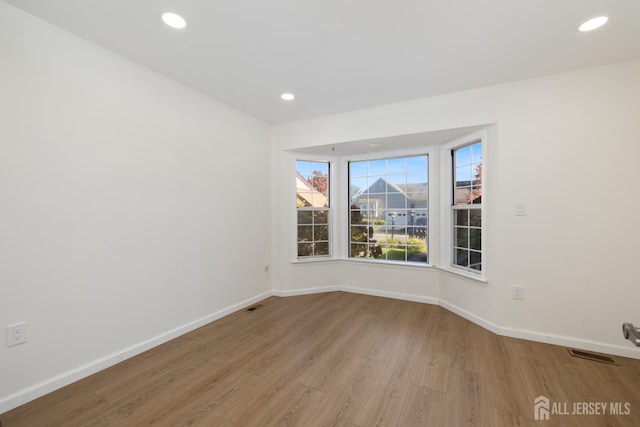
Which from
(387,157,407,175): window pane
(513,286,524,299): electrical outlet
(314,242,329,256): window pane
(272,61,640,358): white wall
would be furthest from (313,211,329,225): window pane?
(513,286,524,299): electrical outlet

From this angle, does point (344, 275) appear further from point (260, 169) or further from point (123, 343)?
point (123, 343)

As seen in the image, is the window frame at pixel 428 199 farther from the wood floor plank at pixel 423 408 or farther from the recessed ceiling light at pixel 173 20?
the recessed ceiling light at pixel 173 20

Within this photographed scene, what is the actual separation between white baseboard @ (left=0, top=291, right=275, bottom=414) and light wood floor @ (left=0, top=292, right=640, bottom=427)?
0.06 m

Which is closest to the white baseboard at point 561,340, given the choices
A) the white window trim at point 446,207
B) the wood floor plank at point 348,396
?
the white window trim at point 446,207

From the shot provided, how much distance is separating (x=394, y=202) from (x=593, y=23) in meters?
2.59

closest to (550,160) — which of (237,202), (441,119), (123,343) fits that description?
(441,119)

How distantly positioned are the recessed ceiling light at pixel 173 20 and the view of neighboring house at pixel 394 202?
10.1 feet

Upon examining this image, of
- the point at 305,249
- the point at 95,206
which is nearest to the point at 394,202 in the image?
the point at 305,249

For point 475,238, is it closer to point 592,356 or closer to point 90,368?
point 592,356

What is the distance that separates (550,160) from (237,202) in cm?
346

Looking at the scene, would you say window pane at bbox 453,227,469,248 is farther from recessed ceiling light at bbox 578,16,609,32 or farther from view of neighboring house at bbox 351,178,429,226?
recessed ceiling light at bbox 578,16,609,32

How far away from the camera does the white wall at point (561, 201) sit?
7.76 ft

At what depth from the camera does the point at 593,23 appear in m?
1.89

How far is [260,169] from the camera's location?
12.7 ft
